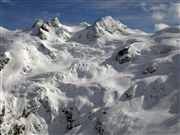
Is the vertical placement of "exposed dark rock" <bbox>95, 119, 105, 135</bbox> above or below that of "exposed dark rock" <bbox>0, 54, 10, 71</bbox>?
below

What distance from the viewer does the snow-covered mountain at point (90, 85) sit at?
84.7 metres

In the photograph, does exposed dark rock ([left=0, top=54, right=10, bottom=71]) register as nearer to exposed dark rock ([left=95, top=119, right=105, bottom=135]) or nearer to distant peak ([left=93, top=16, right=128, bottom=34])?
exposed dark rock ([left=95, top=119, right=105, bottom=135])

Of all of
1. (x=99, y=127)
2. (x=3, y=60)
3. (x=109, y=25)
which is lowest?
(x=99, y=127)

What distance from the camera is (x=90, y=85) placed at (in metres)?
101

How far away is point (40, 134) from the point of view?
8919 centimetres

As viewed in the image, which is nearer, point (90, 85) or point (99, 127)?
point (99, 127)

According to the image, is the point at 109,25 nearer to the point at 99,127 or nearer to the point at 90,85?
the point at 90,85

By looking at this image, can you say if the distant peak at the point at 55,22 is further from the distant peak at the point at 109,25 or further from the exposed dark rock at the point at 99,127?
the exposed dark rock at the point at 99,127

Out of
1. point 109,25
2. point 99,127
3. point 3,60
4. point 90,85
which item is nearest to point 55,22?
point 109,25

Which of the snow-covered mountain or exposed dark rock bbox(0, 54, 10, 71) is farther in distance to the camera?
exposed dark rock bbox(0, 54, 10, 71)

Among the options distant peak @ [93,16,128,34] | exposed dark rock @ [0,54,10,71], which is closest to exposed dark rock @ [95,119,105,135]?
exposed dark rock @ [0,54,10,71]

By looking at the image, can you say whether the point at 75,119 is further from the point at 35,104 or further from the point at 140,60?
the point at 140,60

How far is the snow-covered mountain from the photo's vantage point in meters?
84.7

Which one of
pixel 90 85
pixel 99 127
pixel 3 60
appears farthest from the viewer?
pixel 3 60
